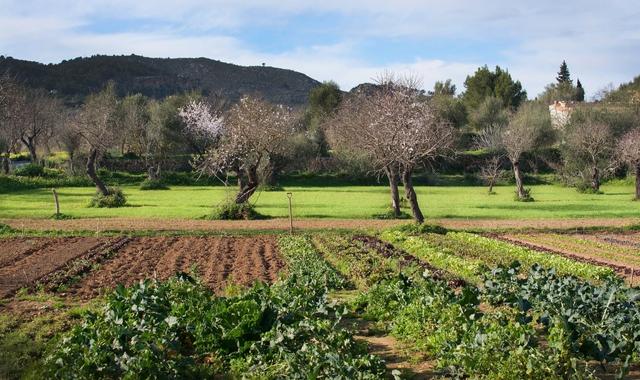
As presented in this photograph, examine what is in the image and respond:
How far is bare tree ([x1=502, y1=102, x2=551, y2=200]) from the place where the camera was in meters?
49.5

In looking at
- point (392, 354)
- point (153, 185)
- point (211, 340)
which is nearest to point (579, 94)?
point (153, 185)

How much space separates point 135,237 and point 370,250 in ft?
34.4

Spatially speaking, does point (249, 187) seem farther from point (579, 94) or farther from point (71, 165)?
point (579, 94)

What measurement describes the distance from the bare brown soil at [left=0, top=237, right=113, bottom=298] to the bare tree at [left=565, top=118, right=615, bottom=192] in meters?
46.5

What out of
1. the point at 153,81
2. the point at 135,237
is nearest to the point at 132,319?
the point at 135,237

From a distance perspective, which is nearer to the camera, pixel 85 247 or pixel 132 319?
pixel 132 319

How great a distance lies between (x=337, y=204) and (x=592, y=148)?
30.3 m

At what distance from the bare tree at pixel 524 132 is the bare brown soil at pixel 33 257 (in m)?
32.3

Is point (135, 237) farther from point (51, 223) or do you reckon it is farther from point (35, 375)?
point (35, 375)

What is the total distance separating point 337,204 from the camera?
140 ft

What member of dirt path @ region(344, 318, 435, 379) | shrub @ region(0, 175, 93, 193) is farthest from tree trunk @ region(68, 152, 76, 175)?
dirt path @ region(344, 318, 435, 379)

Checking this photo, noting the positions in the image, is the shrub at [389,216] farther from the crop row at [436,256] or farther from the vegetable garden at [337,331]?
the vegetable garden at [337,331]

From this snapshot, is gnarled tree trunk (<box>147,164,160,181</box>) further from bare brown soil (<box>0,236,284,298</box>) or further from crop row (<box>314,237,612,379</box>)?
crop row (<box>314,237,612,379</box>)

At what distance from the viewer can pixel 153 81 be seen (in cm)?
17450
